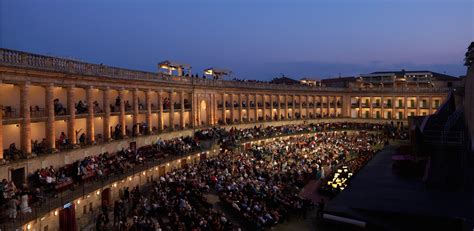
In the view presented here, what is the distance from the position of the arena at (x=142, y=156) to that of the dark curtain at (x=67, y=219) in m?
0.07

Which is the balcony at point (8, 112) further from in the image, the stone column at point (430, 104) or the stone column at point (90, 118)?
the stone column at point (430, 104)

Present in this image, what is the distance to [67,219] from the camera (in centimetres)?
2642

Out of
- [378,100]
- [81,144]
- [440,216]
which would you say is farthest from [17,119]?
[378,100]

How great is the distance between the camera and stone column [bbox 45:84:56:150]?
3136 cm

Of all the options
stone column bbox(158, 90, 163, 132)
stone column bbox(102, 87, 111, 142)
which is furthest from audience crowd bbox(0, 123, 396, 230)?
stone column bbox(158, 90, 163, 132)

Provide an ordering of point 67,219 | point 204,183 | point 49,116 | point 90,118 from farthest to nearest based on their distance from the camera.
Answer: point 90,118
point 204,183
point 49,116
point 67,219

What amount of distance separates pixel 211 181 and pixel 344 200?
42.2 ft

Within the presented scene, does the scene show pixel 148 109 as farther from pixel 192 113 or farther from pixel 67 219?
pixel 67 219

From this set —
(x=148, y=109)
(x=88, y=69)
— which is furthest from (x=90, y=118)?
(x=148, y=109)

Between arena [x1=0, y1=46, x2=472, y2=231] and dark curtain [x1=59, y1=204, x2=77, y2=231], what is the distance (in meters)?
0.07

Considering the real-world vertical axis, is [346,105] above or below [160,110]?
below

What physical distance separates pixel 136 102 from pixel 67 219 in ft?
70.5

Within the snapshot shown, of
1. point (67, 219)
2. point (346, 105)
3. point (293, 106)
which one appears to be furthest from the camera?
point (346, 105)

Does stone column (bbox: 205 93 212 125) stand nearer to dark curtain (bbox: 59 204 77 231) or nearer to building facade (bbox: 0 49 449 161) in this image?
building facade (bbox: 0 49 449 161)
